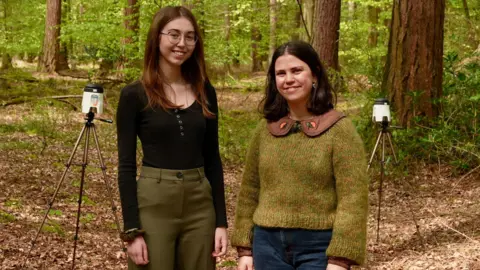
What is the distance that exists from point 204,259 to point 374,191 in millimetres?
6137

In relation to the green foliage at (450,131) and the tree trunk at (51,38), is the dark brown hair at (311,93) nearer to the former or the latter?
the green foliage at (450,131)

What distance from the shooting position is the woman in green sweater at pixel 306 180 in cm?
246

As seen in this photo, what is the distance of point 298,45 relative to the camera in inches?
103

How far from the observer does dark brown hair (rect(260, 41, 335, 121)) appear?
2.60m

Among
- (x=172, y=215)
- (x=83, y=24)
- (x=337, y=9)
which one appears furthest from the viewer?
(x=337, y=9)

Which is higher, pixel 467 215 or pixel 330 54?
pixel 330 54

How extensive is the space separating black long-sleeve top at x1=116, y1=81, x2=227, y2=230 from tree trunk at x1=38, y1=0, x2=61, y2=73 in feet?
60.0

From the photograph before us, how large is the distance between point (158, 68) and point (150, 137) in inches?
13.1

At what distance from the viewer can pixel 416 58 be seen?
892 cm

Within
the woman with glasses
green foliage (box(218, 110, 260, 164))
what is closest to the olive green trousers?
the woman with glasses

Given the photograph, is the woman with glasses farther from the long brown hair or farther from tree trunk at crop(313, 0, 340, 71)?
tree trunk at crop(313, 0, 340, 71)

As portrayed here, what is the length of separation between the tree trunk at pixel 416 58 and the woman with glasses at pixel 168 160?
6481 millimetres

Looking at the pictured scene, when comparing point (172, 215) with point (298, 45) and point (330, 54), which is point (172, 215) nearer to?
point (298, 45)

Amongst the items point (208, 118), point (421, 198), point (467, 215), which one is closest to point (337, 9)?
point (421, 198)
